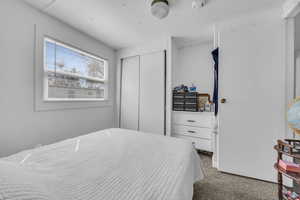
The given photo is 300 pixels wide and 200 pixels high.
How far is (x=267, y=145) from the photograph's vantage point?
1694 millimetres

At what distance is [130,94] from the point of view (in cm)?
313

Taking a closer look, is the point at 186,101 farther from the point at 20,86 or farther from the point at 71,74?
the point at 20,86

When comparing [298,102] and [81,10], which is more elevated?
[81,10]

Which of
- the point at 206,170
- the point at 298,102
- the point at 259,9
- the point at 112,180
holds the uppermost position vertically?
the point at 259,9

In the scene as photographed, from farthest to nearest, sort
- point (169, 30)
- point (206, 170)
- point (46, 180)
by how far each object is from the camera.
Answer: point (169, 30)
point (206, 170)
point (46, 180)

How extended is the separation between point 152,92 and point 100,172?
7.22 ft

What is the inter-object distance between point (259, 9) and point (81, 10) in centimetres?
259

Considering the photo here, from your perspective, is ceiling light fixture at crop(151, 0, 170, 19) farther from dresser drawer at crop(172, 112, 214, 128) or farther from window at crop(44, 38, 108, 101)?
dresser drawer at crop(172, 112, 214, 128)

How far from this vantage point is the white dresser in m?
2.37

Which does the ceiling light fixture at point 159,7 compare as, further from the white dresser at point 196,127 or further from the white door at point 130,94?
the white dresser at point 196,127

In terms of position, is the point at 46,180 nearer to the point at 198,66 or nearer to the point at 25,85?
the point at 25,85

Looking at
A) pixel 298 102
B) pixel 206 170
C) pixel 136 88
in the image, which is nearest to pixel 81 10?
pixel 136 88

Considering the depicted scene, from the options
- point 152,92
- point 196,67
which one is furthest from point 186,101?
point 196,67

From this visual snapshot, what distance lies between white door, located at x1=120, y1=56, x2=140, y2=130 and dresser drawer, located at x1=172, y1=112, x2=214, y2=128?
99cm
